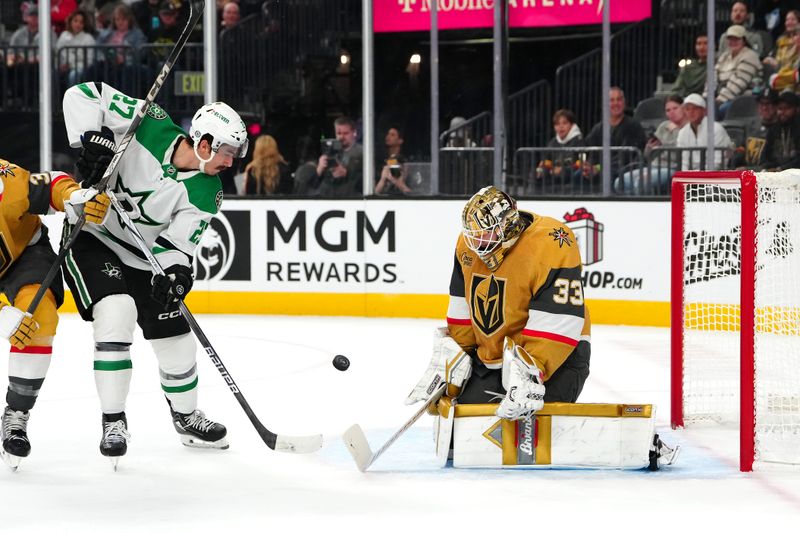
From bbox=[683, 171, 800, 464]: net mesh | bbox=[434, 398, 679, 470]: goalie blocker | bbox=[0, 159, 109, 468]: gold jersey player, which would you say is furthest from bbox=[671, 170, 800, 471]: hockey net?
bbox=[0, 159, 109, 468]: gold jersey player

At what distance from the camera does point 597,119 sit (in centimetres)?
755

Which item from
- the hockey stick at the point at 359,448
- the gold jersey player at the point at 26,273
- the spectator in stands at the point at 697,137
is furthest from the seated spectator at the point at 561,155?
the gold jersey player at the point at 26,273

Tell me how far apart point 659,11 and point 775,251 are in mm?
3909

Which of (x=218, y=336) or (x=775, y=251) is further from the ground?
(x=775, y=251)

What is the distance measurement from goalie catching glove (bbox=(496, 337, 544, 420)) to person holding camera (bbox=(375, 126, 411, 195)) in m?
4.38

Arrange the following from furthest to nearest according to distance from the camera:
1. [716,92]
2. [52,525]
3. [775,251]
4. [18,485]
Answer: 1. [716,92]
2. [775,251]
3. [18,485]
4. [52,525]

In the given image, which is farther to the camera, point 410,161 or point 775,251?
point 410,161

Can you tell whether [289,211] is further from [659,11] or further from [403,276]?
[659,11]

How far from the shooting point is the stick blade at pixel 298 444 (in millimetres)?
3508

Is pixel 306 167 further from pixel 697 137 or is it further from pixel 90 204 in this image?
pixel 90 204

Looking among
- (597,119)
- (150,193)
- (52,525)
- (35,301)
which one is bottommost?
(52,525)

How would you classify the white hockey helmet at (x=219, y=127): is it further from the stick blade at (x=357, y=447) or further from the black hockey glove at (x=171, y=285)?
the stick blade at (x=357, y=447)

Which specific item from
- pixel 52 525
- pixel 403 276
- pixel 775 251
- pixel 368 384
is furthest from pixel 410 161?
pixel 52 525

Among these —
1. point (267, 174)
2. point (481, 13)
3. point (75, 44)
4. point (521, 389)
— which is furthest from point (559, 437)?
point (75, 44)
